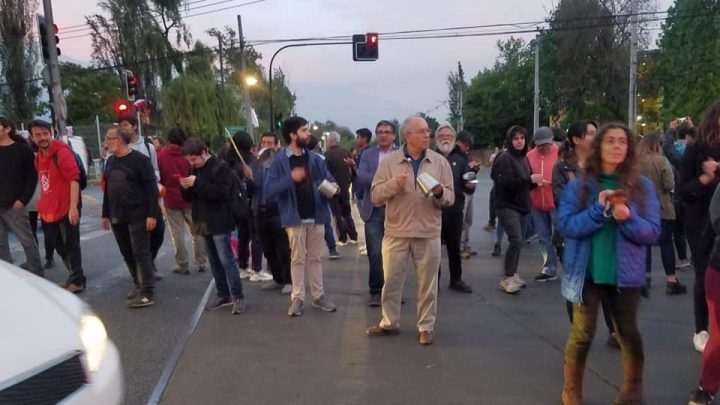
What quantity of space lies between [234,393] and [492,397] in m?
1.70

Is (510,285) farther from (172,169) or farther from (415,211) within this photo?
(172,169)

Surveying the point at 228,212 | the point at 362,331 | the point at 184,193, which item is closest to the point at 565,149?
the point at 362,331

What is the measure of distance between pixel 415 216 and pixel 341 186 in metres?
4.47

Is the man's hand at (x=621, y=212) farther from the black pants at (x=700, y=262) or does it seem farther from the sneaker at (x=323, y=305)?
the sneaker at (x=323, y=305)

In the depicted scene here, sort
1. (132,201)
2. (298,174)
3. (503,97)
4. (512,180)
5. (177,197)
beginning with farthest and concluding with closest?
(503,97) → (177,197) → (512,180) → (132,201) → (298,174)

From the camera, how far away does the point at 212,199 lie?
Result: 5.82m

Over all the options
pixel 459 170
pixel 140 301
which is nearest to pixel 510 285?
pixel 459 170

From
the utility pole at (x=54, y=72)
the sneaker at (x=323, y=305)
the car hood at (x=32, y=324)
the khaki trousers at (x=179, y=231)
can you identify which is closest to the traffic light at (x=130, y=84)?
the utility pole at (x=54, y=72)

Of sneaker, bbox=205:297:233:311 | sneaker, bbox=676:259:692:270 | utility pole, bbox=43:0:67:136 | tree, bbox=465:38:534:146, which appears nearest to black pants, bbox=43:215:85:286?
sneaker, bbox=205:297:233:311

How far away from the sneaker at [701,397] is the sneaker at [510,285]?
289 cm

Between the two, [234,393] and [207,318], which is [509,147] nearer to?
[207,318]

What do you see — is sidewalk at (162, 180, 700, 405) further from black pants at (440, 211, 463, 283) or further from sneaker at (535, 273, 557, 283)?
sneaker at (535, 273, 557, 283)

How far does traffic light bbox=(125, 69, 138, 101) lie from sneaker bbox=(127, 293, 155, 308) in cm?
1307

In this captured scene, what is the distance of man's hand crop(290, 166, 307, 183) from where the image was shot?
575cm
